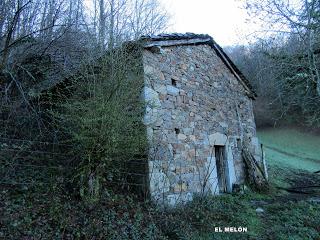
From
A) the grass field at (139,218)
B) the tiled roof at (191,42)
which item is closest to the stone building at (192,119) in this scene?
the tiled roof at (191,42)

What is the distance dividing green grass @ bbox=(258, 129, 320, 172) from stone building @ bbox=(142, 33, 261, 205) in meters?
10.2

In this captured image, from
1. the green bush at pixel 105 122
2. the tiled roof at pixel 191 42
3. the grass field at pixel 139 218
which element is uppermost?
the tiled roof at pixel 191 42

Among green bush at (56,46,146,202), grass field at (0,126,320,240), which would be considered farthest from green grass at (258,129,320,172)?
green bush at (56,46,146,202)

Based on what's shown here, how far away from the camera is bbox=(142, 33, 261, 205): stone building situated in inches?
234

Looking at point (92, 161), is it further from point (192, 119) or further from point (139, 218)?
point (192, 119)

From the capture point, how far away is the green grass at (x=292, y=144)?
720 inches

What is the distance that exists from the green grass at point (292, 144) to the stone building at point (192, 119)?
33.5 feet

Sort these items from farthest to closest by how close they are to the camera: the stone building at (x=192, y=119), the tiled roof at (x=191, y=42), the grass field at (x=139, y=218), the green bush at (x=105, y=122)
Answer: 1. the tiled roof at (x=191, y=42)
2. the stone building at (x=192, y=119)
3. the green bush at (x=105, y=122)
4. the grass field at (x=139, y=218)

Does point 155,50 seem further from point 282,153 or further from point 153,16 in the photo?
point 282,153

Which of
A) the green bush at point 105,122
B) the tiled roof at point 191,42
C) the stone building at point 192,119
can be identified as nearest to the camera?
the green bush at point 105,122

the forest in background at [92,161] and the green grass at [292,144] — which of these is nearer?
the forest in background at [92,161]

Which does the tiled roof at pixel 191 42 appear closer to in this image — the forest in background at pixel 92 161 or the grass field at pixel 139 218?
the forest in background at pixel 92 161

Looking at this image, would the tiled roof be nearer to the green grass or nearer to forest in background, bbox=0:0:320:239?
forest in background, bbox=0:0:320:239

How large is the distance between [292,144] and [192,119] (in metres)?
17.3
